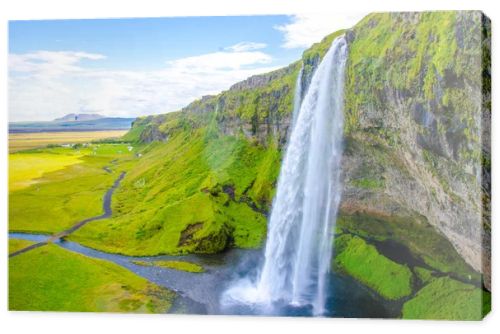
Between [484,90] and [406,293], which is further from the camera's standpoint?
[406,293]

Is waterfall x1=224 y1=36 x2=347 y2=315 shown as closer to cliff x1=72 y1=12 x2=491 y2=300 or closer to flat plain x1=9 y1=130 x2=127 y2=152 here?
cliff x1=72 y1=12 x2=491 y2=300

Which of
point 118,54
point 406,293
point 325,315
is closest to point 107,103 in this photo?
point 118,54

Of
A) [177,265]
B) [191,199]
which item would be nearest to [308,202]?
[191,199]

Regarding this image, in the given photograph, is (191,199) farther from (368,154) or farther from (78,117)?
(368,154)

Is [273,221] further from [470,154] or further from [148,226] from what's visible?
[470,154]

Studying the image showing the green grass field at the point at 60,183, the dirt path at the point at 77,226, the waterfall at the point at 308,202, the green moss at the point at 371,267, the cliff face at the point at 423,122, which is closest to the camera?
the cliff face at the point at 423,122

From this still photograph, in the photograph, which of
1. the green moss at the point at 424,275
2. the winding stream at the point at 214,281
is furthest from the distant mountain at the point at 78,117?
the green moss at the point at 424,275

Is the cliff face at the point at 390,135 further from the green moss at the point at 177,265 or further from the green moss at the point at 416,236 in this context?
the green moss at the point at 177,265

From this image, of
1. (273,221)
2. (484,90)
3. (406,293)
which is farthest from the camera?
(273,221)
